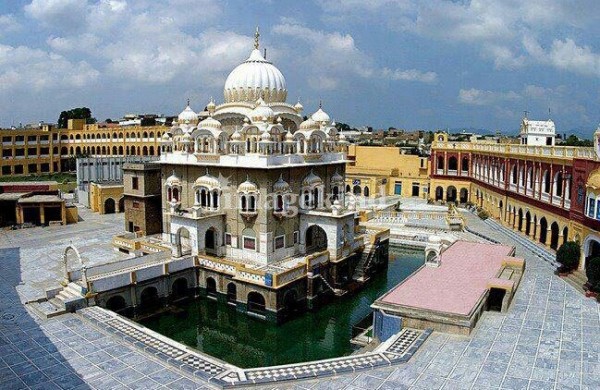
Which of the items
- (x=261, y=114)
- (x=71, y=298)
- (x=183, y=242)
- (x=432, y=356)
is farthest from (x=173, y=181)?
(x=432, y=356)

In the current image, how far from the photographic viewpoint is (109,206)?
36.0 metres

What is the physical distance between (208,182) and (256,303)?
6090mm

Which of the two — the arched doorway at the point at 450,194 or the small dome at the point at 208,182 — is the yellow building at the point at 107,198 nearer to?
the small dome at the point at 208,182

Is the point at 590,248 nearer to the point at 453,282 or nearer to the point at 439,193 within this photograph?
the point at 453,282

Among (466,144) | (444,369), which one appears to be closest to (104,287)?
(444,369)

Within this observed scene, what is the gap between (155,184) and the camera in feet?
88.4

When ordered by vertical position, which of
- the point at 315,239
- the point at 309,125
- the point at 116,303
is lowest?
the point at 116,303

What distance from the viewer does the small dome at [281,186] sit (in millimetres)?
21500

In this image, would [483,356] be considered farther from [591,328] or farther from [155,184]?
[155,184]

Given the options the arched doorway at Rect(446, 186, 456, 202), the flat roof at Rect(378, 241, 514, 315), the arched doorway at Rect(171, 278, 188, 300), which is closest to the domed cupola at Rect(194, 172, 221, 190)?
the arched doorway at Rect(171, 278, 188, 300)

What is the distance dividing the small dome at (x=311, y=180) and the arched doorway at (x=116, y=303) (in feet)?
30.6

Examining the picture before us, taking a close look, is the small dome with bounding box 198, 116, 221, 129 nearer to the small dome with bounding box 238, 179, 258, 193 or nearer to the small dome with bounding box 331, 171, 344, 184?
the small dome with bounding box 238, 179, 258, 193

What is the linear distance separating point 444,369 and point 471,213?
2696 cm

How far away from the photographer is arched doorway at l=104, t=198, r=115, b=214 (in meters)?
35.7
